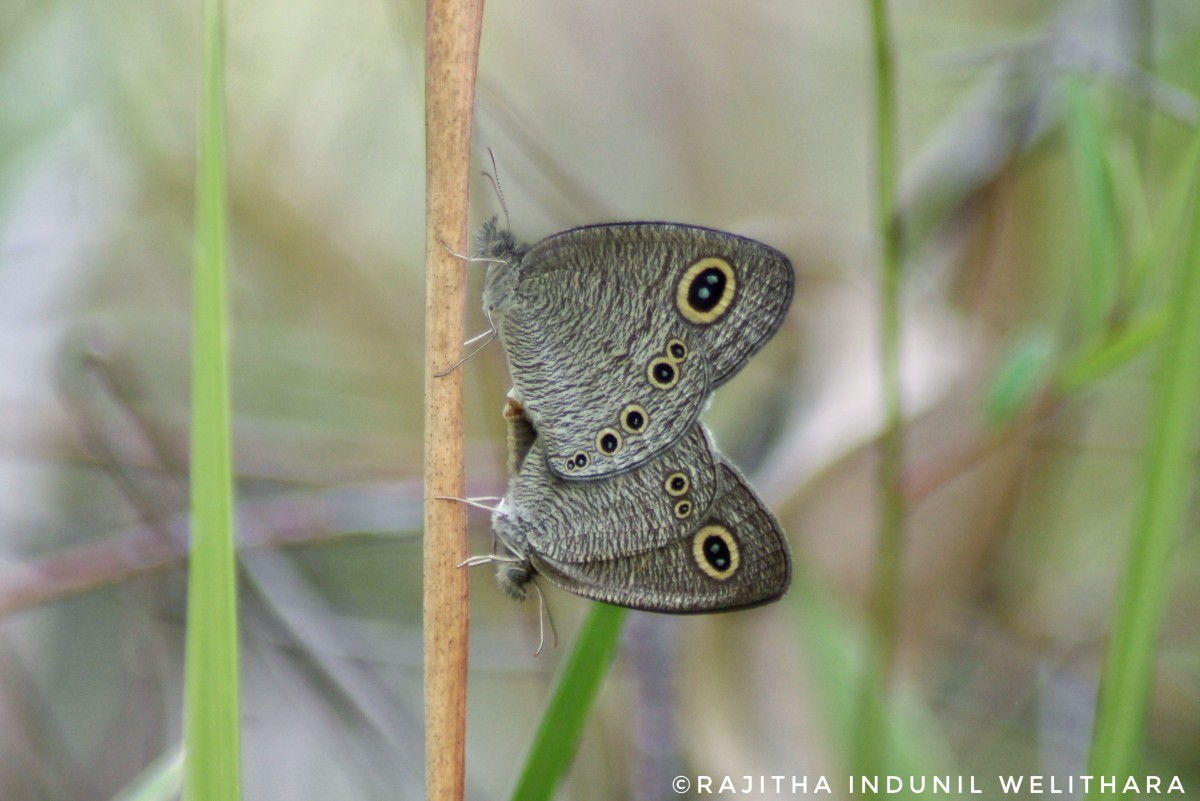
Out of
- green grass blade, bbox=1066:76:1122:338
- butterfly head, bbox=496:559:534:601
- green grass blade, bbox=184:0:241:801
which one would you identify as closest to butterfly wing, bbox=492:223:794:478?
butterfly head, bbox=496:559:534:601

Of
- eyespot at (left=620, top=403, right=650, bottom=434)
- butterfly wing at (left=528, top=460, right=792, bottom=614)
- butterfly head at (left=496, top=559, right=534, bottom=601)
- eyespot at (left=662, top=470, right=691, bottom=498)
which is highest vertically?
eyespot at (left=620, top=403, right=650, bottom=434)

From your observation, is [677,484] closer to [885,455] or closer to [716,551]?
[716,551]

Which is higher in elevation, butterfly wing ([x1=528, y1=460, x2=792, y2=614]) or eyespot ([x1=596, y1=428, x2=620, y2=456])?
eyespot ([x1=596, y1=428, x2=620, y2=456])

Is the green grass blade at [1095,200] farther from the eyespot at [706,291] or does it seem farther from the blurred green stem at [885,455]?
the eyespot at [706,291]

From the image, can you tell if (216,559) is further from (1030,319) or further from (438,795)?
(1030,319)

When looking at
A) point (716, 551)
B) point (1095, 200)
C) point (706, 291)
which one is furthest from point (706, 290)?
point (1095, 200)

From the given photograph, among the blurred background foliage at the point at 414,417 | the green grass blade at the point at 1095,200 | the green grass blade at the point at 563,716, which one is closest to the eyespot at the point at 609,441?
the green grass blade at the point at 563,716

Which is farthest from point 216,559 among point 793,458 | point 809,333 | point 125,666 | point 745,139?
point 745,139

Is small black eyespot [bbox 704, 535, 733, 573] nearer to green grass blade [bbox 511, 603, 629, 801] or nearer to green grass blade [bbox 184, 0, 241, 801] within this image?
green grass blade [bbox 511, 603, 629, 801]
